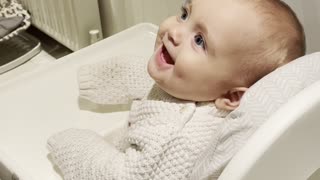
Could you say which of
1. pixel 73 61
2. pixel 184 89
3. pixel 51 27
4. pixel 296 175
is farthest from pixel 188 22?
pixel 51 27

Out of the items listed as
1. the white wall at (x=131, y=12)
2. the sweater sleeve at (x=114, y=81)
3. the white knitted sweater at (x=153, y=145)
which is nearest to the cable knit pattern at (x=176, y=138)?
the white knitted sweater at (x=153, y=145)

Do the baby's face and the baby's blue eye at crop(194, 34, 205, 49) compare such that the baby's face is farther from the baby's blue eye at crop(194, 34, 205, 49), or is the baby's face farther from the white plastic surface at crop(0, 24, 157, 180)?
the white plastic surface at crop(0, 24, 157, 180)

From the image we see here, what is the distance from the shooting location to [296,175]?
543mm

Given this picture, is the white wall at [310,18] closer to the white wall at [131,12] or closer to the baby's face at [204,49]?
the baby's face at [204,49]

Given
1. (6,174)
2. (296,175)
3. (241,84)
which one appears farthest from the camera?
(6,174)

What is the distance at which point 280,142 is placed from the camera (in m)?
0.49

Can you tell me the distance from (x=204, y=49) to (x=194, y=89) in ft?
0.19

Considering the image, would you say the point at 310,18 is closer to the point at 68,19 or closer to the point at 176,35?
the point at 176,35

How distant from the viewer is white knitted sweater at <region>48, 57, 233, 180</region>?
2.19 ft

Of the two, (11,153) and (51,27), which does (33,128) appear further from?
(51,27)

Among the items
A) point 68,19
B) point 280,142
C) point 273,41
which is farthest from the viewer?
point 68,19

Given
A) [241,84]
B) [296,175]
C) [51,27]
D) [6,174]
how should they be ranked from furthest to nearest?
[51,27]
[6,174]
[241,84]
[296,175]

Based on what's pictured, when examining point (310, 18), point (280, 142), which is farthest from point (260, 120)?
point (310, 18)

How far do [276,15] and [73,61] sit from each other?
0.50 metres
